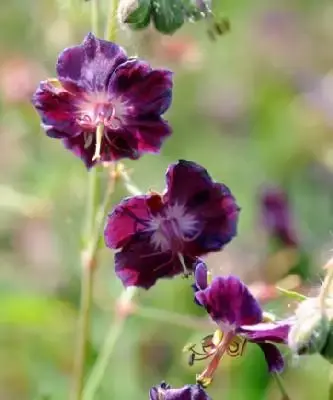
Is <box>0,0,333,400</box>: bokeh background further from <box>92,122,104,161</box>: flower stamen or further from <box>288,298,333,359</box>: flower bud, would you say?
<box>92,122,104,161</box>: flower stamen

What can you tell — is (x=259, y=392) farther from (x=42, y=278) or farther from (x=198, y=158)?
(x=198, y=158)

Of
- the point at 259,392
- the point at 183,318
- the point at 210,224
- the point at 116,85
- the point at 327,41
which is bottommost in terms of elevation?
the point at 259,392

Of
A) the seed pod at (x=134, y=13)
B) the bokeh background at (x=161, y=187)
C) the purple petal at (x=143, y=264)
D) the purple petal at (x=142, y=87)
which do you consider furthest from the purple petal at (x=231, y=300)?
the seed pod at (x=134, y=13)

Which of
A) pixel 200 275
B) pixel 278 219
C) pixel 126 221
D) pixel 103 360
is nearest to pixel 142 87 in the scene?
pixel 126 221

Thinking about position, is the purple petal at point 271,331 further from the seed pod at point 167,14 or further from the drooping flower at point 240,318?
the seed pod at point 167,14

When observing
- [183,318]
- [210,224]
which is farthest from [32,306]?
[210,224]

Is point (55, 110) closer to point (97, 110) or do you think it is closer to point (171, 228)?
point (97, 110)
